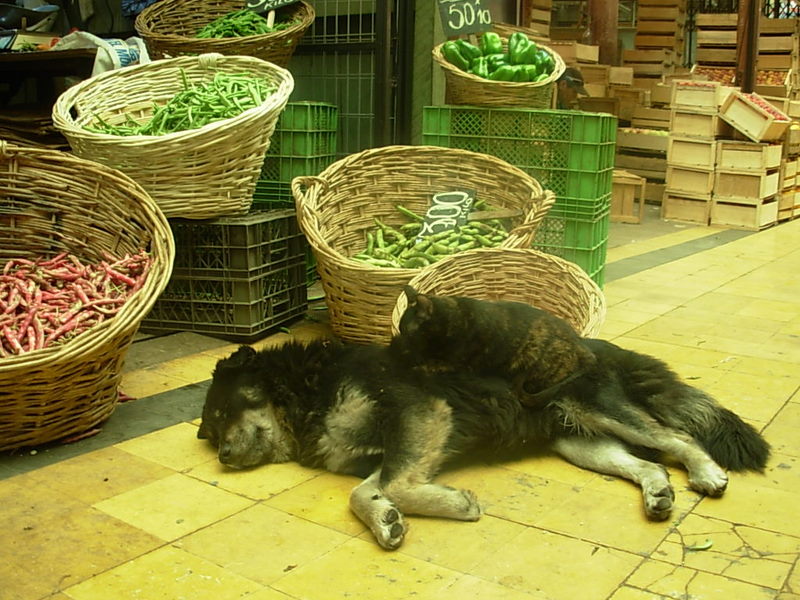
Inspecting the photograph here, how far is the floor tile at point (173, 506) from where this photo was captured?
2.84 metres

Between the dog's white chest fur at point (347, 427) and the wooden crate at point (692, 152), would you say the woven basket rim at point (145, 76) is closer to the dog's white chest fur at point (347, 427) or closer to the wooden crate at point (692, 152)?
the dog's white chest fur at point (347, 427)

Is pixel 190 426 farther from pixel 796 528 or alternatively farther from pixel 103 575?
pixel 796 528

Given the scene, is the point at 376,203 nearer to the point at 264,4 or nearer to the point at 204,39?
the point at 204,39

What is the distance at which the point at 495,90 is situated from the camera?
18.2 feet

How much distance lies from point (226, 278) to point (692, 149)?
21.0 feet

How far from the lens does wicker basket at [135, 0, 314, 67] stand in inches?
234

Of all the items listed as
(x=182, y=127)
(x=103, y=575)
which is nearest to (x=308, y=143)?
(x=182, y=127)

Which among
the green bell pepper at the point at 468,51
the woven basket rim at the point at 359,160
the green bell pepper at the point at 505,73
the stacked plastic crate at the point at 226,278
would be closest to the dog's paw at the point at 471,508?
the woven basket rim at the point at 359,160

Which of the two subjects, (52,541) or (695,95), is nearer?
(52,541)

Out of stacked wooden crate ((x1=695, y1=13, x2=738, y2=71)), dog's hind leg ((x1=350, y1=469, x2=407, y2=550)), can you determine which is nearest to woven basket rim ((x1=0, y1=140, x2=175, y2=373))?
dog's hind leg ((x1=350, y1=469, x2=407, y2=550))

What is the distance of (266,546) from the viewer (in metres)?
2.71

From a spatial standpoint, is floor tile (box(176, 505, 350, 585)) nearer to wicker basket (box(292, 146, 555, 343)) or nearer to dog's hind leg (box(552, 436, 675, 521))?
dog's hind leg (box(552, 436, 675, 521))

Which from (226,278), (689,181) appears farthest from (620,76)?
(226,278)

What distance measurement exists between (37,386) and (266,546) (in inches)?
43.9
